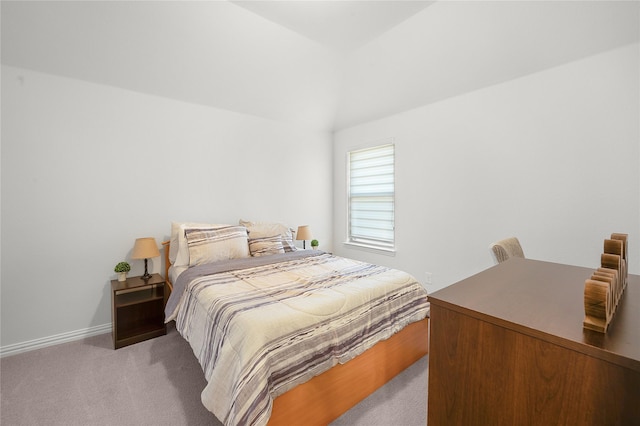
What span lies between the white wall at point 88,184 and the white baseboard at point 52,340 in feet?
0.12

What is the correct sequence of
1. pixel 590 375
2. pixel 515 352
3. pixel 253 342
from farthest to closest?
pixel 253 342
pixel 515 352
pixel 590 375

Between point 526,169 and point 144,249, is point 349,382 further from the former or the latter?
point 526,169

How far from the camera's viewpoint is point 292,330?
4.68ft

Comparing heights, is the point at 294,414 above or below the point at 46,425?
above

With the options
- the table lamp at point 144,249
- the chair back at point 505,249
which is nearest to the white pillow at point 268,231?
the table lamp at point 144,249

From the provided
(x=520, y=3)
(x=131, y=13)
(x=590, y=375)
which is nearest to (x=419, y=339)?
(x=590, y=375)

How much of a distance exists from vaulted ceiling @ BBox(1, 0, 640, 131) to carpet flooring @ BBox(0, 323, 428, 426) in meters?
2.49

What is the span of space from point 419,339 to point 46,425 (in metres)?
2.44

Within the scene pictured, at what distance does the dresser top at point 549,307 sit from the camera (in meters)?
0.63

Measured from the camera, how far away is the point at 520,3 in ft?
6.75

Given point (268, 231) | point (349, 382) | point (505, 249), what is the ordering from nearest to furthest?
point (349, 382) < point (505, 249) < point (268, 231)

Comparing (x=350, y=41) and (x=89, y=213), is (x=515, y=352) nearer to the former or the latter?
(x=350, y=41)

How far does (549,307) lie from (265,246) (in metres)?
2.57

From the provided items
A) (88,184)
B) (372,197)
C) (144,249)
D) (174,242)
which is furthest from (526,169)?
(88,184)
